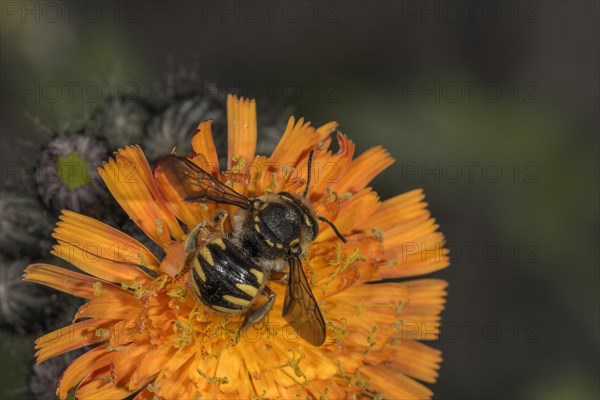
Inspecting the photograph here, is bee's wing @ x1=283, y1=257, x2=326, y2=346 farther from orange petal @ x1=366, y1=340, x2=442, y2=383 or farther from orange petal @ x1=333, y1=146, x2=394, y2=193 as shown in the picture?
orange petal @ x1=366, y1=340, x2=442, y2=383

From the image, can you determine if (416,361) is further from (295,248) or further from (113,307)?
(113,307)

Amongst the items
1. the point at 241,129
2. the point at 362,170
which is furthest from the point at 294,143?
the point at 362,170

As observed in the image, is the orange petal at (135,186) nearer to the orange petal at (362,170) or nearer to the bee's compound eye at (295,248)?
the bee's compound eye at (295,248)

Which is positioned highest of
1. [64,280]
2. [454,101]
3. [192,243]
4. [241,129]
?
[454,101]

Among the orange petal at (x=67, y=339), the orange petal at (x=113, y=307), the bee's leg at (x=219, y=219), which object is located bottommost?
the orange petal at (x=67, y=339)

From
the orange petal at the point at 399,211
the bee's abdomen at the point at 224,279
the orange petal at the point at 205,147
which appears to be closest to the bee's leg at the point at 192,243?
the bee's abdomen at the point at 224,279

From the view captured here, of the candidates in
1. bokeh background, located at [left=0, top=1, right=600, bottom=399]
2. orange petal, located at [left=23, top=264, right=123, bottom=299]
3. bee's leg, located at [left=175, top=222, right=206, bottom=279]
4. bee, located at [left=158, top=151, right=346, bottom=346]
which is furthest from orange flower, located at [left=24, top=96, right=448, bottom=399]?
bokeh background, located at [left=0, top=1, right=600, bottom=399]
